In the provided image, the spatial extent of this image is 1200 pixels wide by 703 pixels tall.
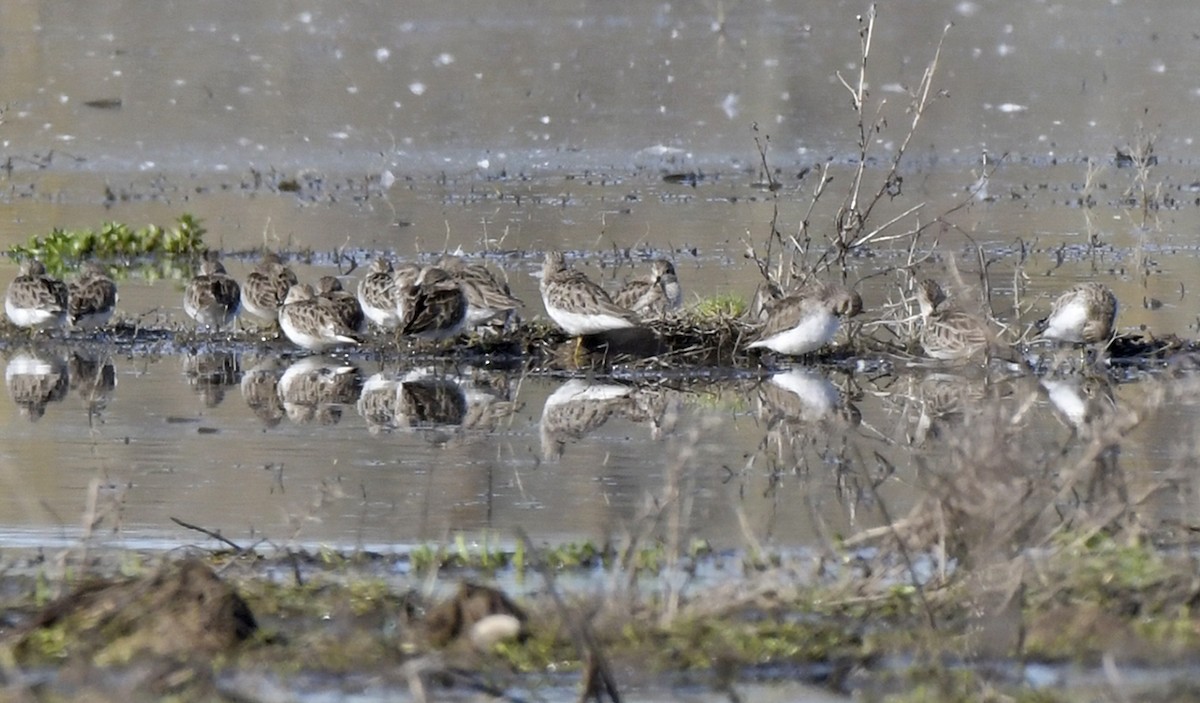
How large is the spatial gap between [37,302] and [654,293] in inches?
166

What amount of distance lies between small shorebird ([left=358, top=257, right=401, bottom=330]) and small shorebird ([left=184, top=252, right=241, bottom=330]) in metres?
0.93

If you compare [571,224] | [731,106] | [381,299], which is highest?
[381,299]

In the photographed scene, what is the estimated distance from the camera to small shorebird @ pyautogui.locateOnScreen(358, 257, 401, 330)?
15211 mm

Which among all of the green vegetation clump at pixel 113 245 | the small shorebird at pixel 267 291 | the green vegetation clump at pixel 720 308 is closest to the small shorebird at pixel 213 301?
the small shorebird at pixel 267 291

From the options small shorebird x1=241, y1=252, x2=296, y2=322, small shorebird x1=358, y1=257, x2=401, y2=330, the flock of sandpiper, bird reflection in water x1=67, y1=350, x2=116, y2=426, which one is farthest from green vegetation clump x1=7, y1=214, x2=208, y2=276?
small shorebird x1=358, y1=257, x2=401, y2=330

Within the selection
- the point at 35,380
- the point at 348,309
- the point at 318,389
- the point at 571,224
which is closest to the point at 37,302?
the point at 35,380

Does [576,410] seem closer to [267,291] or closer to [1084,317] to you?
[1084,317]

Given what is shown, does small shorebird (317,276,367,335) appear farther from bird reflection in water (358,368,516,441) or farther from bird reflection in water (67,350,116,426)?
bird reflection in water (67,350,116,426)

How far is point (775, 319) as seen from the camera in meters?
13.7

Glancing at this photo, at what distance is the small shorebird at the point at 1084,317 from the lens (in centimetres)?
1399

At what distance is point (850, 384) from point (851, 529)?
4.21m

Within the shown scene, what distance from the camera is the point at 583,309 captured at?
552 inches

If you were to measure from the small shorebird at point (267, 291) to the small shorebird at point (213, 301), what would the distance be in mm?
234

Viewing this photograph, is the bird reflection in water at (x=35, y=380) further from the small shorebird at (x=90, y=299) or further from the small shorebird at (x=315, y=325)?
the small shorebird at (x=315, y=325)
